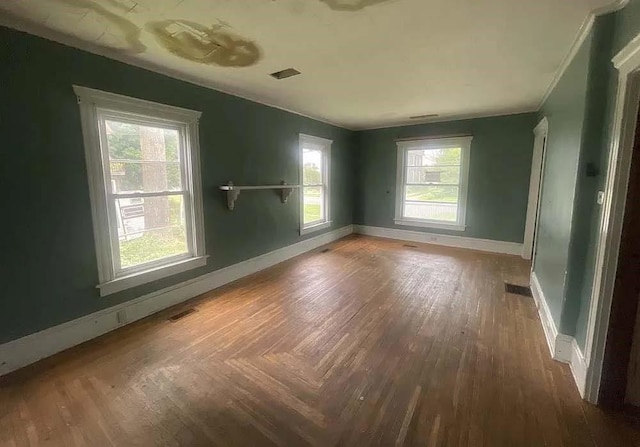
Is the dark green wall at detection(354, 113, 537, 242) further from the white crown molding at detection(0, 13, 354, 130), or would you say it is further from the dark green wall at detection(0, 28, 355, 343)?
the dark green wall at detection(0, 28, 355, 343)

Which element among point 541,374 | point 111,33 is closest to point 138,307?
point 111,33

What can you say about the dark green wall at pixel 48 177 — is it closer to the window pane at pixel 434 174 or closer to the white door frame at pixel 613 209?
the white door frame at pixel 613 209

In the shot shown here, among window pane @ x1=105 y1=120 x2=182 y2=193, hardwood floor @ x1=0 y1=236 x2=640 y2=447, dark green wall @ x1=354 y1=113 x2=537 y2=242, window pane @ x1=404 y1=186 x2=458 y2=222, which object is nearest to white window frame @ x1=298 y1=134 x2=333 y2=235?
dark green wall @ x1=354 y1=113 x2=537 y2=242

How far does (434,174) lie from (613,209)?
173 inches

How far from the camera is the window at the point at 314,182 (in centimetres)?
531

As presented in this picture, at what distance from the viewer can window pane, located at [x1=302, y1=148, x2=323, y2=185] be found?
5.39 meters

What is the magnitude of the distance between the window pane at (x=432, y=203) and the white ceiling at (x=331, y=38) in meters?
2.52

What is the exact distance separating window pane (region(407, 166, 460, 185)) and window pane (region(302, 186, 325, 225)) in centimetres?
202

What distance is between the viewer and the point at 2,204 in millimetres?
2053

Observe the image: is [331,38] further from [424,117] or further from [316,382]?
[424,117]

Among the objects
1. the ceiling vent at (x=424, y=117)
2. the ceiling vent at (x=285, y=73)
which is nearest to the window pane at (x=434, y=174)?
the ceiling vent at (x=424, y=117)

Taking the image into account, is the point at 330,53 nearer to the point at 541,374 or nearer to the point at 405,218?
the point at 541,374

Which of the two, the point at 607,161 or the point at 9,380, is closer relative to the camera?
the point at 607,161

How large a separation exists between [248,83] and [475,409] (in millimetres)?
3682
